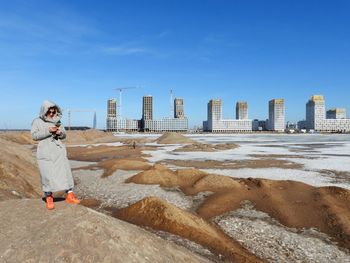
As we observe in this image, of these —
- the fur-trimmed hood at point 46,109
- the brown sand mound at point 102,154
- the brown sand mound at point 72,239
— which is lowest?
the brown sand mound at point 102,154

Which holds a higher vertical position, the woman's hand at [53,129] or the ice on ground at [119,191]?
the woman's hand at [53,129]

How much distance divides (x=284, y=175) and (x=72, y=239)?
21.4 m

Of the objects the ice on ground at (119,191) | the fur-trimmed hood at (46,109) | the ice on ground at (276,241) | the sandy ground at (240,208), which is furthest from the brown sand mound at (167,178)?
the fur-trimmed hood at (46,109)

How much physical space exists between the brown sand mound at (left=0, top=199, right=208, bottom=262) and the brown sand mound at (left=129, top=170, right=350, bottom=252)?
776 centimetres

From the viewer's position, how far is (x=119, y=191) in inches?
790

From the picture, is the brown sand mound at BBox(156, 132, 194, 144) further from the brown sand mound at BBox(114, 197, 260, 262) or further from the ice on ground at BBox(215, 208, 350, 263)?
the brown sand mound at BBox(114, 197, 260, 262)

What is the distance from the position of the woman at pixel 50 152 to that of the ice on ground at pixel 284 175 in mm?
17971

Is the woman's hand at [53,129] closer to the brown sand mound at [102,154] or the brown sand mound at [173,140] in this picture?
the brown sand mound at [102,154]

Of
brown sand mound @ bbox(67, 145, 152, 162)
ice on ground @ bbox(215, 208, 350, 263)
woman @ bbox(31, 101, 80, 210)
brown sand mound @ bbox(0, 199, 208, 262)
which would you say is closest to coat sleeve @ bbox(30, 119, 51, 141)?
woman @ bbox(31, 101, 80, 210)

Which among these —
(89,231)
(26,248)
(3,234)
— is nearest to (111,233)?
(89,231)

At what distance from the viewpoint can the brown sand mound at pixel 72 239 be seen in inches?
246

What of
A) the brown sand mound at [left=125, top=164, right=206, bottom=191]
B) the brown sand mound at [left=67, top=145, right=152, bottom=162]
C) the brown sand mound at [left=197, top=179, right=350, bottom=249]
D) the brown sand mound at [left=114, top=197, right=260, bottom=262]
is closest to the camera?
the brown sand mound at [left=114, top=197, right=260, bottom=262]

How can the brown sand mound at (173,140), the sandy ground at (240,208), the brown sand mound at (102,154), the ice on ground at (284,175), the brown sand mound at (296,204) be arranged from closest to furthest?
the sandy ground at (240,208)
the brown sand mound at (296,204)
the ice on ground at (284,175)
the brown sand mound at (102,154)
the brown sand mound at (173,140)

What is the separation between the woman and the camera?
733 cm
